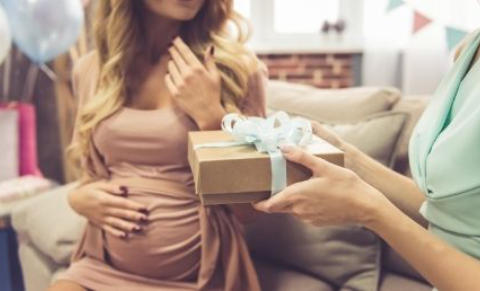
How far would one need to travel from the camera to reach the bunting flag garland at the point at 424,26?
7.48ft

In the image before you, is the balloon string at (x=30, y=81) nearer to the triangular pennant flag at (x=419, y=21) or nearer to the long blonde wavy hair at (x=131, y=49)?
the long blonde wavy hair at (x=131, y=49)

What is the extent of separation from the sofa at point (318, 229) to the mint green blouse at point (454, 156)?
0.54 m

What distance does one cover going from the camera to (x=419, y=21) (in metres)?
2.38

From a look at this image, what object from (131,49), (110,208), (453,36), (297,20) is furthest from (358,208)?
(297,20)

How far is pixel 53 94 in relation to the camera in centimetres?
258

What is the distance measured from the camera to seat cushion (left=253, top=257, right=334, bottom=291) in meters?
1.43

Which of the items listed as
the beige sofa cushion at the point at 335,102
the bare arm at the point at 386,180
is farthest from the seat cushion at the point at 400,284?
the beige sofa cushion at the point at 335,102

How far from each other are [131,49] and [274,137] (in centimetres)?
65

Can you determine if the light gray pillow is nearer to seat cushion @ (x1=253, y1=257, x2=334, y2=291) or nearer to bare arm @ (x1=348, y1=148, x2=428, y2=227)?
seat cushion @ (x1=253, y1=257, x2=334, y2=291)

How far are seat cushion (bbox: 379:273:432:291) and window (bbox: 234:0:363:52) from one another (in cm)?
156

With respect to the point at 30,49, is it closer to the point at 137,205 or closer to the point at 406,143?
the point at 137,205

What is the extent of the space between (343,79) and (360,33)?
0.27 metres

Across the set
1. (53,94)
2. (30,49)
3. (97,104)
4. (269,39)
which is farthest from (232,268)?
(269,39)

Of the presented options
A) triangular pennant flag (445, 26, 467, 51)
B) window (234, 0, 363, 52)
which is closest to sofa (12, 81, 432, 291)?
triangular pennant flag (445, 26, 467, 51)
